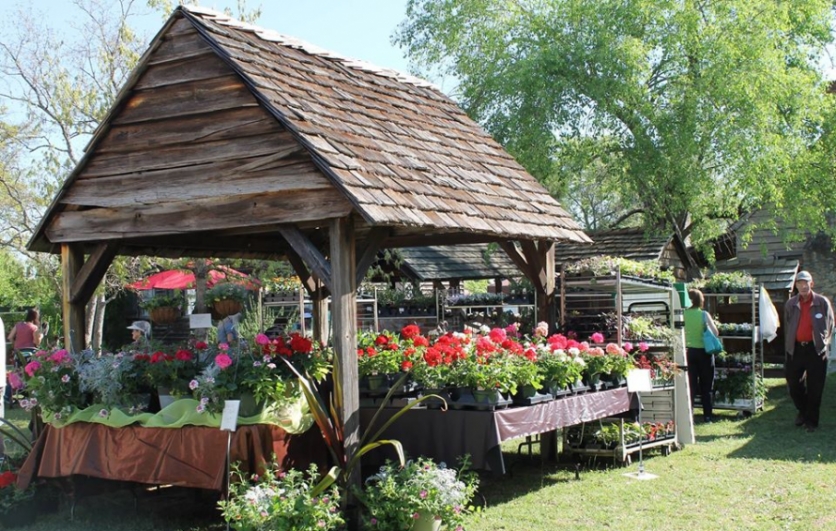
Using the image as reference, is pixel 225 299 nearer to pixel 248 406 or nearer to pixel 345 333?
pixel 248 406

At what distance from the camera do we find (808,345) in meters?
11.0

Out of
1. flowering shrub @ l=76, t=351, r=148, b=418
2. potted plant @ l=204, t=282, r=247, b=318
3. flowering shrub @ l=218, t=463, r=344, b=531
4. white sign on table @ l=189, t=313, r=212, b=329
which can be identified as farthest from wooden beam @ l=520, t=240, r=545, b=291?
potted plant @ l=204, t=282, r=247, b=318

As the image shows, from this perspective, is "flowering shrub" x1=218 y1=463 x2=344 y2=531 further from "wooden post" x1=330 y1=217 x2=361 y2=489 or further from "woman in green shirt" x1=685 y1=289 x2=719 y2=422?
"woman in green shirt" x1=685 y1=289 x2=719 y2=422

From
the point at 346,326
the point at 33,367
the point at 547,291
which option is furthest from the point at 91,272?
the point at 547,291

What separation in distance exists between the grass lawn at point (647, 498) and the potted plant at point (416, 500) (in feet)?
1.95

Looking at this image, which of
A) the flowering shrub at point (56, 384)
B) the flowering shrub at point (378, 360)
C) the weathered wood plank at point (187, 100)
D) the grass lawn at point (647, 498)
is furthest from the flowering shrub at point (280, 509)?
the weathered wood plank at point (187, 100)

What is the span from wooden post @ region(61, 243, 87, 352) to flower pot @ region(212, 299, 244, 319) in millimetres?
4180

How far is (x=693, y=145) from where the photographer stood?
16297 mm

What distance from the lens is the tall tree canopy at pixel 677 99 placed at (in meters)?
16.4

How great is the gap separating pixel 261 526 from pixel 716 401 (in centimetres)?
868

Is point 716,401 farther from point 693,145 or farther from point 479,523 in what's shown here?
point 479,523

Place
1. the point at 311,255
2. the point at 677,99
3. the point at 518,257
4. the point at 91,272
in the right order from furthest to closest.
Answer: the point at 677,99 < the point at 518,257 < the point at 91,272 < the point at 311,255

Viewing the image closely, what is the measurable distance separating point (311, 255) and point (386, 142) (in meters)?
1.58

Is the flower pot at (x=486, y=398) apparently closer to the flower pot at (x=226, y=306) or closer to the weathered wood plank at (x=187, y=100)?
the weathered wood plank at (x=187, y=100)
